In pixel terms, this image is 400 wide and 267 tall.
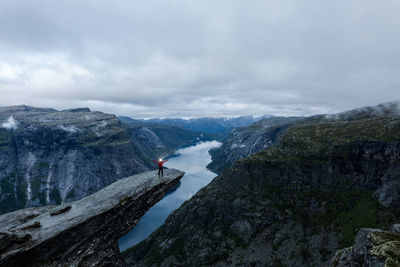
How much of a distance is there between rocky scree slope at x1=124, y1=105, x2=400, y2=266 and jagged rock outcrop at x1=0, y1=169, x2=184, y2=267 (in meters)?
126

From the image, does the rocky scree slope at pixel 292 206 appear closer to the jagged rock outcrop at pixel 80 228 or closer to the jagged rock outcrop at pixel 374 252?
the jagged rock outcrop at pixel 374 252

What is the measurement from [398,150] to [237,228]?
5397 inches

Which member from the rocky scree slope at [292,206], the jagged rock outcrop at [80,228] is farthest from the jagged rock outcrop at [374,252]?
the rocky scree slope at [292,206]

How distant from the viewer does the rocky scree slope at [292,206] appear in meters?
125

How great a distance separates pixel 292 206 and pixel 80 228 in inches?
6422

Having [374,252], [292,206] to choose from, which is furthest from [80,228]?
[292,206]

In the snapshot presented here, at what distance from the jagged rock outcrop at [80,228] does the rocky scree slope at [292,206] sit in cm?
12649

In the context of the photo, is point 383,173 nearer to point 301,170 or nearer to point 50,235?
point 301,170

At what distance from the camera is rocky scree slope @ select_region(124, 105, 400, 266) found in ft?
409

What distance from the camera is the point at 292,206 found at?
150000 mm

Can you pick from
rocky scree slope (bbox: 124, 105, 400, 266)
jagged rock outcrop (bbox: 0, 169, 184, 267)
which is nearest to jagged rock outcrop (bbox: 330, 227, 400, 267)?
jagged rock outcrop (bbox: 0, 169, 184, 267)

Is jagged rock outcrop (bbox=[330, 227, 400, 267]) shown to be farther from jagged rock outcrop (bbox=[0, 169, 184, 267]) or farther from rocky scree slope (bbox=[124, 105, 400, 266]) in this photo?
rocky scree slope (bbox=[124, 105, 400, 266])

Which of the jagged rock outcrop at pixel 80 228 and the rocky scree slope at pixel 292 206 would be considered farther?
the rocky scree slope at pixel 292 206

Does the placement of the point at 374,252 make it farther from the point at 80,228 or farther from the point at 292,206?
the point at 292,206
